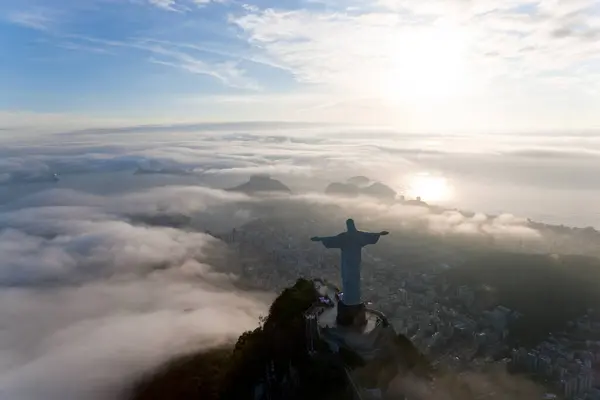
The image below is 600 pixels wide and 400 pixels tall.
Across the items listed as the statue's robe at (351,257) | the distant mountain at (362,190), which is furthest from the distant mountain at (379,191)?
the statue's robe at (351,257)

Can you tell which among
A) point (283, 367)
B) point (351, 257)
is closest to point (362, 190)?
point (351, 257)

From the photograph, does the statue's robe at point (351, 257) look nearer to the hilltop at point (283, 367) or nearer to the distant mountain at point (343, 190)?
the hilltop at point (283, 367)

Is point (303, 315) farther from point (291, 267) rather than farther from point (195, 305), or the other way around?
point (291, 267)

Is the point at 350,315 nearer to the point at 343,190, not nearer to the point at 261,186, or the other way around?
the point at 343,190

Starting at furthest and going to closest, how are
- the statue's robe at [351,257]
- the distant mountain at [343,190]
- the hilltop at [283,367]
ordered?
the distant mountain at [343,190] → the statue's robe at [351,257] → the hilltop at [283,367]

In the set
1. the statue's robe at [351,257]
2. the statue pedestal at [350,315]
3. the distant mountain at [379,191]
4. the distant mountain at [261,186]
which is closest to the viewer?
the statue's robe at [351,257]
